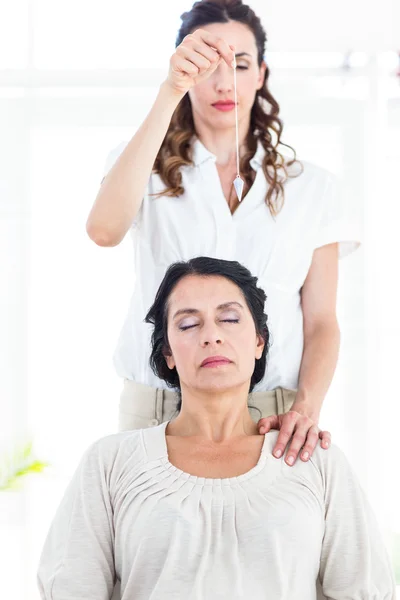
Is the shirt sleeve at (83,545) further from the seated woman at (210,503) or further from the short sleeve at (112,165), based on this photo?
the short sleeve at (112,165)

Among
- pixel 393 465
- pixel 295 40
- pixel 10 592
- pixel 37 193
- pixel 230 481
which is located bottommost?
pixel 10 592

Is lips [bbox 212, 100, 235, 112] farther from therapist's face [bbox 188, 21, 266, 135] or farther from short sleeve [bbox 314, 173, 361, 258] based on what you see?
short sleeve [bbox 314, 173, 361, 258]

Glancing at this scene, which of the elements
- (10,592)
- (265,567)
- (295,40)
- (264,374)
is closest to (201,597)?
(265,567)

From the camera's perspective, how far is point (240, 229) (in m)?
1.86

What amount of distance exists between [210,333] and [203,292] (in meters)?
0.10

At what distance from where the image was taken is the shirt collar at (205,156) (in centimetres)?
190

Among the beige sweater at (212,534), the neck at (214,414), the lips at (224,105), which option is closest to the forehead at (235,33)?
the lips at (224,105)

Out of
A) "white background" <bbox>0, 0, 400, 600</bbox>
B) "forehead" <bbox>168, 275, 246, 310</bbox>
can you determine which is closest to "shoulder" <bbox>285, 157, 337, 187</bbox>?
"forehead" <bbox>168, 275, 246, 310</bbox>

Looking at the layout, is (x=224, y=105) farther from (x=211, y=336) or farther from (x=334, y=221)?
(x=211, y=336)

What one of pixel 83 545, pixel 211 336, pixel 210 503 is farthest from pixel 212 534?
pixel 211 336

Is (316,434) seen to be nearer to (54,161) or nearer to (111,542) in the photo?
(111,542)

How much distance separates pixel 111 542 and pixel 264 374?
506 millimetres

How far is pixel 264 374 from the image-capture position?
183 centimetres

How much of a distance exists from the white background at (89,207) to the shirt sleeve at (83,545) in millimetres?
1311
